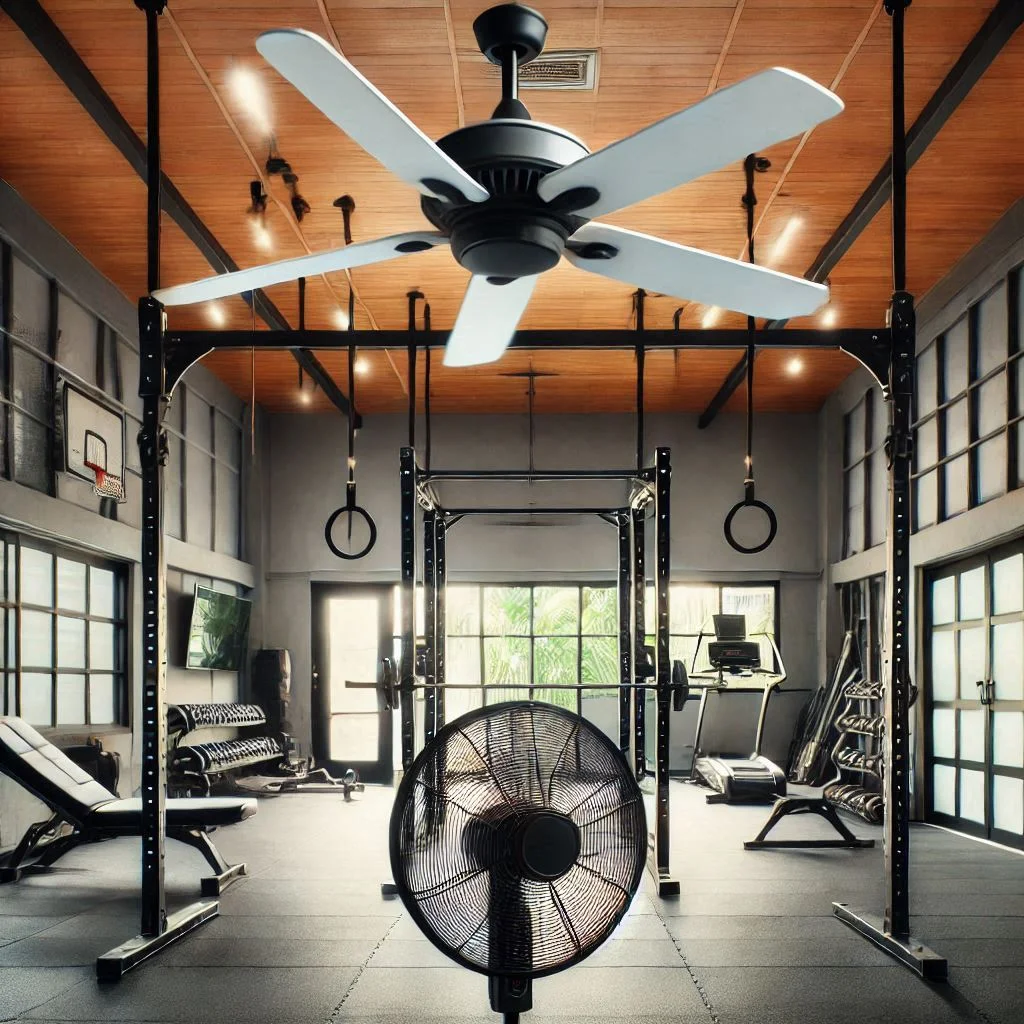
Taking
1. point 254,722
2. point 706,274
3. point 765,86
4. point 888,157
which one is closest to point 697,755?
point 254,722

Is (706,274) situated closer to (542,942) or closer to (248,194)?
(542,942)

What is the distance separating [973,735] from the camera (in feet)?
24.0

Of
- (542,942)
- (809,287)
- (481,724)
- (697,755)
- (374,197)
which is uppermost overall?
(374,197)

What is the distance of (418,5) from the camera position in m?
4.45

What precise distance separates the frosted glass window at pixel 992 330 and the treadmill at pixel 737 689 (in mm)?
3231

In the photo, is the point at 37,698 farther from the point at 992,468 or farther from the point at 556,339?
the point at 992,468

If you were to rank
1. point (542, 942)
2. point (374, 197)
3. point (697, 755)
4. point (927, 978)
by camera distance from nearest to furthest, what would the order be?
1. point (542, 942)
2. point (927, 978)
3. point (374, 197)
4. point (697, 755)

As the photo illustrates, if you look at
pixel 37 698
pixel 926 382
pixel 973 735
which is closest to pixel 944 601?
pixel 973 735

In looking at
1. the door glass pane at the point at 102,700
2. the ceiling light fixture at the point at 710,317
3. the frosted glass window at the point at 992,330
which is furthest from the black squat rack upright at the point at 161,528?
the ceiling light fixture at the point at 710,317

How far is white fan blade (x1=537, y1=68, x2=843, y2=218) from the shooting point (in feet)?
7.06

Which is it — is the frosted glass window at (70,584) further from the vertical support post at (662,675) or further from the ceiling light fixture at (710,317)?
the ceiling light fixture at (710,317)

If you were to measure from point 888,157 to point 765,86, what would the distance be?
3.96 metres

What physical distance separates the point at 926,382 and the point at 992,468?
1.38 meters

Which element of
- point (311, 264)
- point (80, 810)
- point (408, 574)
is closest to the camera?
point (311, 264)
